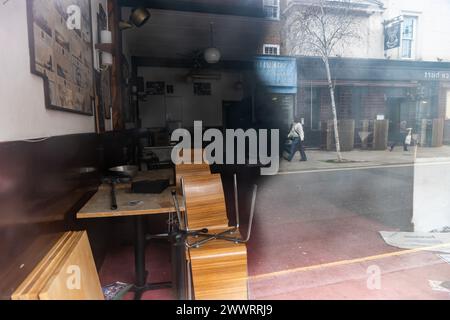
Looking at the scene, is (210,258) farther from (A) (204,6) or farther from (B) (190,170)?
(A) (204,6)

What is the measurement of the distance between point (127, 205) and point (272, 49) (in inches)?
215

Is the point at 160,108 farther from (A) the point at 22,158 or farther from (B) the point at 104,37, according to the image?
(A) the point at 22,158

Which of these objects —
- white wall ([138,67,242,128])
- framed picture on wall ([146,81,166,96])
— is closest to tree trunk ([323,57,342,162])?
white wall ([138,67,242,128])

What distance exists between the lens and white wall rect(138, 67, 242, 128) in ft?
26.8

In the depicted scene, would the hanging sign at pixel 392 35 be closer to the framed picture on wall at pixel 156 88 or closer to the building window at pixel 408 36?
the building window at pixel 408 36

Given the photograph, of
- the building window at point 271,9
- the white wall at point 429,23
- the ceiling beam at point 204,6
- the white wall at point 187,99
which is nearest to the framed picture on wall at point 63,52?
the ceiling beam at point 204,6

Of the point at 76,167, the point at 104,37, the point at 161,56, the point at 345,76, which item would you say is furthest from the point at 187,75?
the point at 76,167

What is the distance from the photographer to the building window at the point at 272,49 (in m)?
6.16

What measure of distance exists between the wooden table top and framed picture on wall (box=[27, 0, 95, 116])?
2.03 ft

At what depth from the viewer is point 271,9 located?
189 inches

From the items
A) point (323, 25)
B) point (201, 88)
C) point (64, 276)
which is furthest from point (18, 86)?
point (201, 88)

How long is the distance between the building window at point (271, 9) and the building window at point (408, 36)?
6.31 feet

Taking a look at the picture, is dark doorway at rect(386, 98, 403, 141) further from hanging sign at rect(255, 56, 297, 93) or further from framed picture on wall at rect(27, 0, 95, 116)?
framed picture on wall at rect(27, 0, 95, 116)
